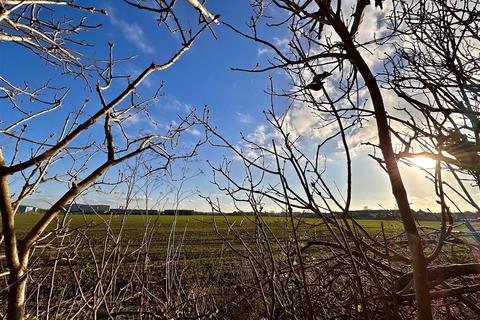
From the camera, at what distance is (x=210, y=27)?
79.4 inches

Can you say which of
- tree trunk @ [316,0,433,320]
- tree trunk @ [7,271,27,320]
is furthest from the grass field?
tree trunk @ [7,271,27,320]

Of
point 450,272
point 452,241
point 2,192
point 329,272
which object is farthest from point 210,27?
point 452,241

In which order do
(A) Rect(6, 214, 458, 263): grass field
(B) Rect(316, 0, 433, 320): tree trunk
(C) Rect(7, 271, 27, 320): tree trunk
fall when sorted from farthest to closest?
(A) Rect(6, 214, 458, 263): grass field, (C) Rect(7, 271, 27, 320): tree trunk, (B) Rect(316, 0, 433, 320): tree trunk

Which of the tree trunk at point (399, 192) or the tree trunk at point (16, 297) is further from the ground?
the tree trunk at point (399, 192)

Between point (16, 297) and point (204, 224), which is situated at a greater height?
point (204, 224)

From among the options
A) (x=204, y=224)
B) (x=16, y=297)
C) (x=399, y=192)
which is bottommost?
(x=16, y=297)

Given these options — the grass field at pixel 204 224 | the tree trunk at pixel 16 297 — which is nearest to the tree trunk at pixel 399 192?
the grass field at pixel 204 224

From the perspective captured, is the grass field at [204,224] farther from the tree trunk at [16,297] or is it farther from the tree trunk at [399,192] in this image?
the tree trunk at [16,297]

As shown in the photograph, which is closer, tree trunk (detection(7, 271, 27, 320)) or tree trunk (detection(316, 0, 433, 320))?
tree trunk (detection(316, 0, 433, 320))

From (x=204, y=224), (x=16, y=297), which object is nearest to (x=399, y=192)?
(x=16, y=297)

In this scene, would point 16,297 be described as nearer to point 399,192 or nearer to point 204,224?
point 399,192

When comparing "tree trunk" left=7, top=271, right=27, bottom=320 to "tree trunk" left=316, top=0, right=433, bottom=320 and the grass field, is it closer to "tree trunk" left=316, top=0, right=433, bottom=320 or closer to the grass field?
the grass field

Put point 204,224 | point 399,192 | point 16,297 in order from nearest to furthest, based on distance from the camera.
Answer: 1. point 399,192
2. point 16,297
3. point 204,224

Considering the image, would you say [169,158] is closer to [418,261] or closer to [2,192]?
[2,192]
